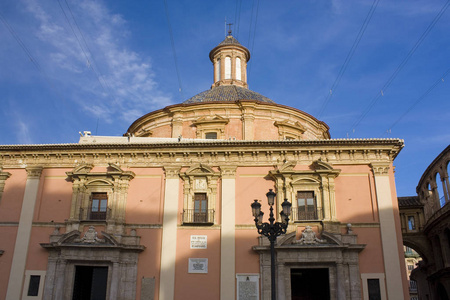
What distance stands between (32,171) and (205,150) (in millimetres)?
7280

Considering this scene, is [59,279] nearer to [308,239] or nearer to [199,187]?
[199,187]

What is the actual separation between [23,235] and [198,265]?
707 centimetres

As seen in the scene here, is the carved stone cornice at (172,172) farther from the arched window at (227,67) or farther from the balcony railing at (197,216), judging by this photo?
the arched window at (227,67)

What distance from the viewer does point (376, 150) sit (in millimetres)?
16672

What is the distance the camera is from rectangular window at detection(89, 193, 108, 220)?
16797 millimetres

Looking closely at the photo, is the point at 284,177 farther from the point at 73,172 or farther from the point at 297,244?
the point at 73,172

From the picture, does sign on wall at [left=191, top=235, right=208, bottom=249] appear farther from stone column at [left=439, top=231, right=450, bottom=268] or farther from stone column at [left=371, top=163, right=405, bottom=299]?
stone column at [left=439, top=231, right=450, bottom=268]

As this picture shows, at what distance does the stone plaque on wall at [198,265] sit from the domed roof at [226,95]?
8713 millimetres

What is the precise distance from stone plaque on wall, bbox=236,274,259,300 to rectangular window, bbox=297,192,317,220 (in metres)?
2.84

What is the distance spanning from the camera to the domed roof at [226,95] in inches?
888

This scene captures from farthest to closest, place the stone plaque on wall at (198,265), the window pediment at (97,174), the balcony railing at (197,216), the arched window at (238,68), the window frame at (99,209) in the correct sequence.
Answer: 1. the arched window at (238,68)
2. the window pediment at (97,174)
3. the window frame at (99,209)
4. the balcony railing at (197,216)
5. the stone plaque on wall at (198,265)

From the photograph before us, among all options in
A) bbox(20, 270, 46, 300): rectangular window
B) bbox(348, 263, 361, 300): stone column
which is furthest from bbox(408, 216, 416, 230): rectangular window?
bbox(20, 270, 46, 300): rectangular window

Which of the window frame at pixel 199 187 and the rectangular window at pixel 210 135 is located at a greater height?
the rectangular window at pixel 210 135

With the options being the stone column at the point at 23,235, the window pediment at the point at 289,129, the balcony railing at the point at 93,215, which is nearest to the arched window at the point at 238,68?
the window pediment at the point at 289,129
